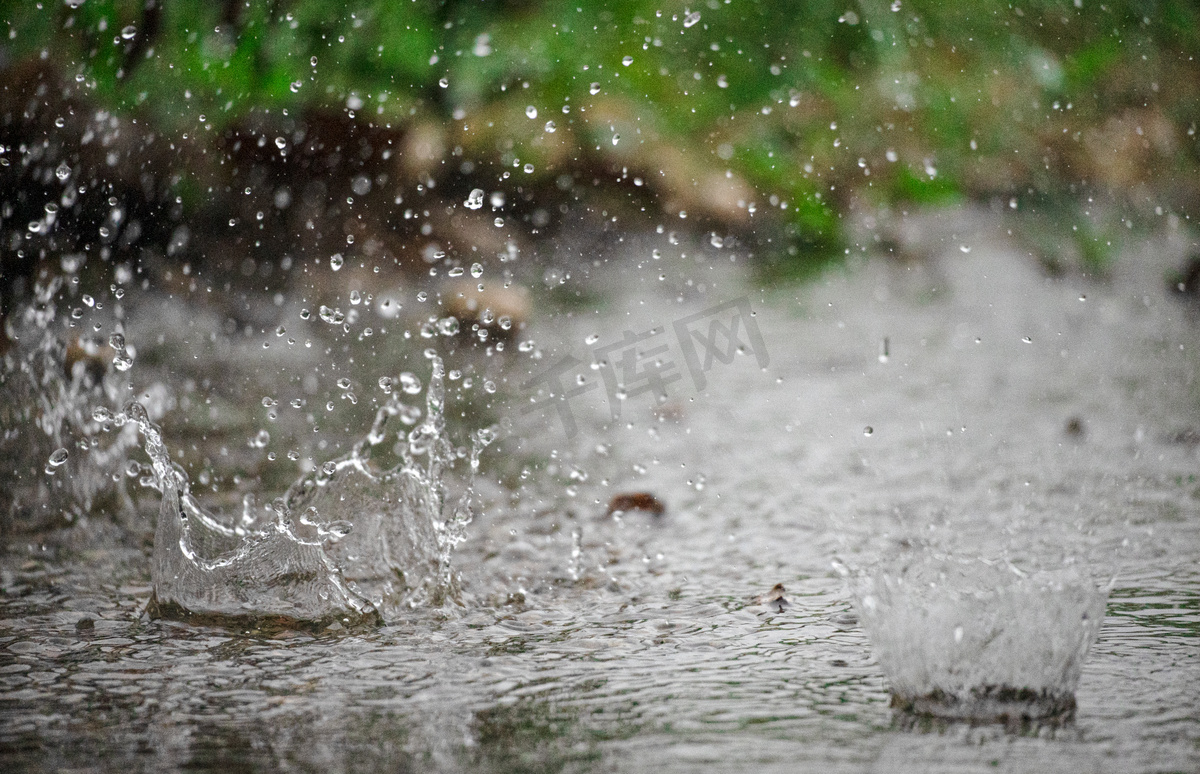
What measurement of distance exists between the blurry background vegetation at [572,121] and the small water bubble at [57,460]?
77.1 inches

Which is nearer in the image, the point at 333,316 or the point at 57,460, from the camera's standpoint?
the point at 57,460

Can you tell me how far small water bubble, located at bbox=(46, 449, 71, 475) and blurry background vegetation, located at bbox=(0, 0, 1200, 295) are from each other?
6.43 ft

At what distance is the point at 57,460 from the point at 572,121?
404 centimetres

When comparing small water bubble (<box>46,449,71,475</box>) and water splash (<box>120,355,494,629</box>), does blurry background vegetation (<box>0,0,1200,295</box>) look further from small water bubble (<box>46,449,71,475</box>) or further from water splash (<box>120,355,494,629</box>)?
water splash (<box>120,355,494,629</box>)

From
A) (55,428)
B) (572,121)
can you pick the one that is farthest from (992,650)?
(572,121)

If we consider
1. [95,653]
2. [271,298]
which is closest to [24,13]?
[271,298]

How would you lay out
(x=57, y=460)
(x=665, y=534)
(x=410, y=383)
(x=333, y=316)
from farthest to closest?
1. (x=333, y=316)
2. (x=410, y=383)
3. (x=57, y=460)
4. (x=665, y=534)

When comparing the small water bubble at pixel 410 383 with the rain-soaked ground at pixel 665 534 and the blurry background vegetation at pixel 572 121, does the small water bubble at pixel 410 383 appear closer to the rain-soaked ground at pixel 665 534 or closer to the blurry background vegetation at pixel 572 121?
the rain-soaked ground at pixel 665 534

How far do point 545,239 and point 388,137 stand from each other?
95 cm

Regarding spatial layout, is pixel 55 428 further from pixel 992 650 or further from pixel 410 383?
pixel 992 650

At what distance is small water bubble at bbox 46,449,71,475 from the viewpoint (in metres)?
3.13

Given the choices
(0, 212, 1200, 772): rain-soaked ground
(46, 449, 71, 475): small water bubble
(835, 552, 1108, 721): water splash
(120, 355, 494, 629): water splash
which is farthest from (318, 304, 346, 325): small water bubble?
(835, 552, 1108, 721): water splash

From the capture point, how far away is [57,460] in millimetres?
3156

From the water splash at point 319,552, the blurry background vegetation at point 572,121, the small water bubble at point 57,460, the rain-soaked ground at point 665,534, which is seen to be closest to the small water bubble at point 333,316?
the rain-soaked ground at point 665,534
